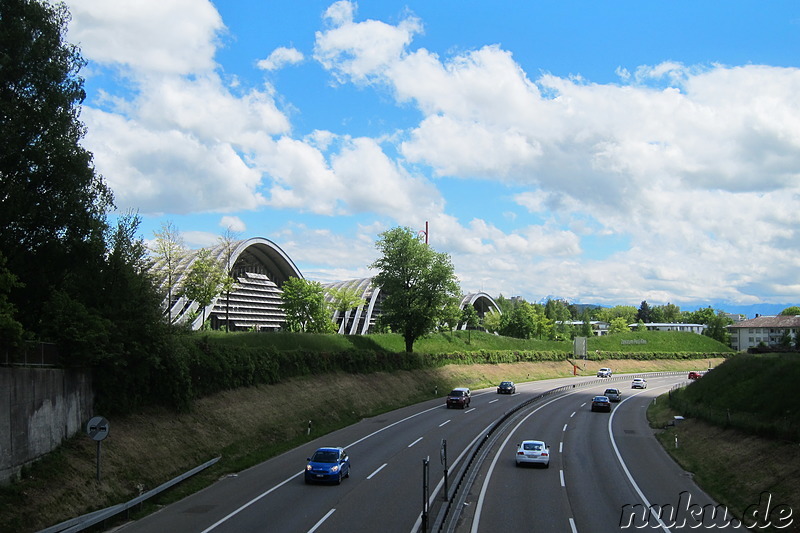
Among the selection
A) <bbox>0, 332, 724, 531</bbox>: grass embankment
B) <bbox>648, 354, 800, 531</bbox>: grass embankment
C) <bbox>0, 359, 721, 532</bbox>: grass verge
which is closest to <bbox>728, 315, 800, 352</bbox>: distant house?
<bbox>648, 354, 800, 531</bbox>: grass embankment

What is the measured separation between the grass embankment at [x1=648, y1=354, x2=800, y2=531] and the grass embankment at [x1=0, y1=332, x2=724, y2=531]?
20.4m

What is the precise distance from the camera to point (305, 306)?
83.3 metres

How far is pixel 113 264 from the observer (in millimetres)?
27828

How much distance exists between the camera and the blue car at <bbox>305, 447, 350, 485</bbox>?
79.9ft

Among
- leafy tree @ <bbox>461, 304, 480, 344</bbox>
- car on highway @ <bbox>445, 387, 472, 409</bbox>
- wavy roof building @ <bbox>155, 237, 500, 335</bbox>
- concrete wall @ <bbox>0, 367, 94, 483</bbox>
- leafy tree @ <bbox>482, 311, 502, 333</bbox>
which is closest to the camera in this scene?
concrete wall @ <bbox>0, 367, 94, 483</bbox>

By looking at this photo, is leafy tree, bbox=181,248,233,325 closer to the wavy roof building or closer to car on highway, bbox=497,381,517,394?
the wavy roof building

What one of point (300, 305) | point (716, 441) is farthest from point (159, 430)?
point (300, 305)

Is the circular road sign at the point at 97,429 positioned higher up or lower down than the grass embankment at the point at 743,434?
higher up

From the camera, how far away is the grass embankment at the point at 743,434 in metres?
22.2

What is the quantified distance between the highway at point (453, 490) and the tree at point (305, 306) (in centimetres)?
4222

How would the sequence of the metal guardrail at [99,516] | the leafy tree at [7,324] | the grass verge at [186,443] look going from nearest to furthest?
the metal guardrail at [99,516] < the leafy tree at [7,324] < the grass verge at [186,443]

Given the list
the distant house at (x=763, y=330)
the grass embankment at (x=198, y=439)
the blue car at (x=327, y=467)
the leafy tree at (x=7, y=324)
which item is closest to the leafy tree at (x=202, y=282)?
the grass embankment at (x=198, y=439)

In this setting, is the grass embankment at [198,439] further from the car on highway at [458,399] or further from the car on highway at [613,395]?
the car on highway at [613,395]

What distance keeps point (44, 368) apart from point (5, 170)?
29.6 ft
